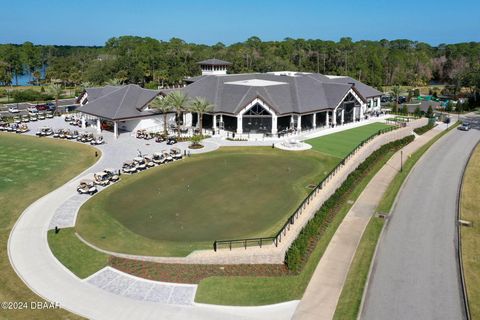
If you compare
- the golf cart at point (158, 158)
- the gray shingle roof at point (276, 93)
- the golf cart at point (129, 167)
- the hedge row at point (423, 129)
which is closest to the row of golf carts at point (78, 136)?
the golf cart at point (158, 158)

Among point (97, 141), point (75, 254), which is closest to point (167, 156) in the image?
point (97, 141)

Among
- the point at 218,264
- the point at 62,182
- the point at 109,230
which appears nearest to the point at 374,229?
the point at 218,264

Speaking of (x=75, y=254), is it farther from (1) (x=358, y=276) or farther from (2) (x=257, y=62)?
(2) (x=257, y=62)

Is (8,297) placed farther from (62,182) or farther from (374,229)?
(374,229)

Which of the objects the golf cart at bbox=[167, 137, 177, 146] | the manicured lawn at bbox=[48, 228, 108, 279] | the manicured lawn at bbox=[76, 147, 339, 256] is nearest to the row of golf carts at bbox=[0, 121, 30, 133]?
the golf cart at bbox=[167, 137, 177, 146]

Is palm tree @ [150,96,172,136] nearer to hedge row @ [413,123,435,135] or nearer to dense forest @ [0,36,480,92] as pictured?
hedge row @ [413,123,435,135]

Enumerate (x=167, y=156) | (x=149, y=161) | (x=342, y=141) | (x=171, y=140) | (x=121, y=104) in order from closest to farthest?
(x=149, y=161) < (x=167, y=156) < (x=171, y=140) < (x=342, y=141) < (x=121, y=104)
